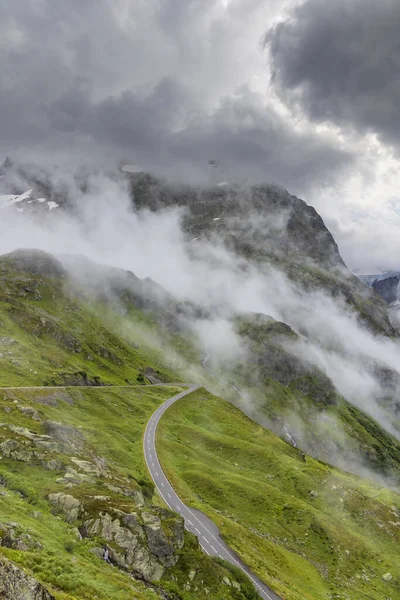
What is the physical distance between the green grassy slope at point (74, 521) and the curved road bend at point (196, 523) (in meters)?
4.00

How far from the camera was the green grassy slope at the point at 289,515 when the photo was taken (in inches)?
2288

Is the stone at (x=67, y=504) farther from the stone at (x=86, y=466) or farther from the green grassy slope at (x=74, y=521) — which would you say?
the stone at (x=86, y=466)

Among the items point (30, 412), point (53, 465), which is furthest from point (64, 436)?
point (53, 465)

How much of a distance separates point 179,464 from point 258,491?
18.2m

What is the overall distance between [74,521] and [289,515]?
2105 inches

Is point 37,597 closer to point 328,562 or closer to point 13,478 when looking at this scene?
point 13,478

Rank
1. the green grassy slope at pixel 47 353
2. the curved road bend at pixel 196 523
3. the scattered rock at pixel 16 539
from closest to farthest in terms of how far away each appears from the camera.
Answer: the scattered rock at pixel 16 539 < the curved road bend at pixel 196 523 < the green grassy slope at pixel 47 353

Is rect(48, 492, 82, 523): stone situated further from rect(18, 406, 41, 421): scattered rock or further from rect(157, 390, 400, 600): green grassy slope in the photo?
rect(18, 406, 41, 421): scattered rock

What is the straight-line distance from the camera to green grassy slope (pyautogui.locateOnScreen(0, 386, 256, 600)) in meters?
25.2

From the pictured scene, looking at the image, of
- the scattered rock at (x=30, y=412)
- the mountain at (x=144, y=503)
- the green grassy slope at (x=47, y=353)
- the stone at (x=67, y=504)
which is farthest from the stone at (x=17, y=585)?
the green grassy slope at (x=47, y=353)

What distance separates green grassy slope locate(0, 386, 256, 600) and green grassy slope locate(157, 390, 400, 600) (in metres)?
14.2

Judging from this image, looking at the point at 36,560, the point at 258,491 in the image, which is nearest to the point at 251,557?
the point at 258,491

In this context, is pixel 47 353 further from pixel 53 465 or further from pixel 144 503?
pixel 144 503

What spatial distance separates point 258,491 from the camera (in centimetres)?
8025
